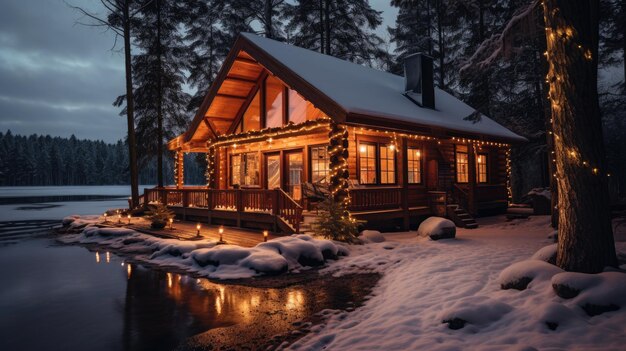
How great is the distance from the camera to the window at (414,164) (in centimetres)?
1614

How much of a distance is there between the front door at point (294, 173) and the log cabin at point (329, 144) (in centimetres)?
4

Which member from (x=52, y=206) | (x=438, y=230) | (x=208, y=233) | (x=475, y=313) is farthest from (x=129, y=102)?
(x=52, y=206)

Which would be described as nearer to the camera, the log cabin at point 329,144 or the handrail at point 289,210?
the handrail at point 289,210

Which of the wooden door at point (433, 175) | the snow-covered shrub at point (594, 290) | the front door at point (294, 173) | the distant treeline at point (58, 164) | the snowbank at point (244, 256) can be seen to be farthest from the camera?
the distant treeline at point (58, 164)

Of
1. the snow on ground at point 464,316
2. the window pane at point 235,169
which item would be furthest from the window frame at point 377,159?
the window pane at point 235,169

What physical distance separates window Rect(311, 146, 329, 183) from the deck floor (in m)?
3.48

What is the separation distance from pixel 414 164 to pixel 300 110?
208 inches

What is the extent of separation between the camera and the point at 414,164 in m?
16.4

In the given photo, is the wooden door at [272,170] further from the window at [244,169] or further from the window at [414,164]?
the window at [414,164]

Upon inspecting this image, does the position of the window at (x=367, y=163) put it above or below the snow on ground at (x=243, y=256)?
above

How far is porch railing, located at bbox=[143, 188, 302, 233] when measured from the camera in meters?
11.8

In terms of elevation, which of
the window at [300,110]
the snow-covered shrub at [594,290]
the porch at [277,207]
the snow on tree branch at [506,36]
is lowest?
the snow-covered shrub at [594,290]

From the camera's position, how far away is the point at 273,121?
54.0 ft

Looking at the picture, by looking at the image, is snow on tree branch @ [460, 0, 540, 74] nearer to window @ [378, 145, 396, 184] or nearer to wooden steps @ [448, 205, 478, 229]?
window @ [378, 145, 396, 184]
